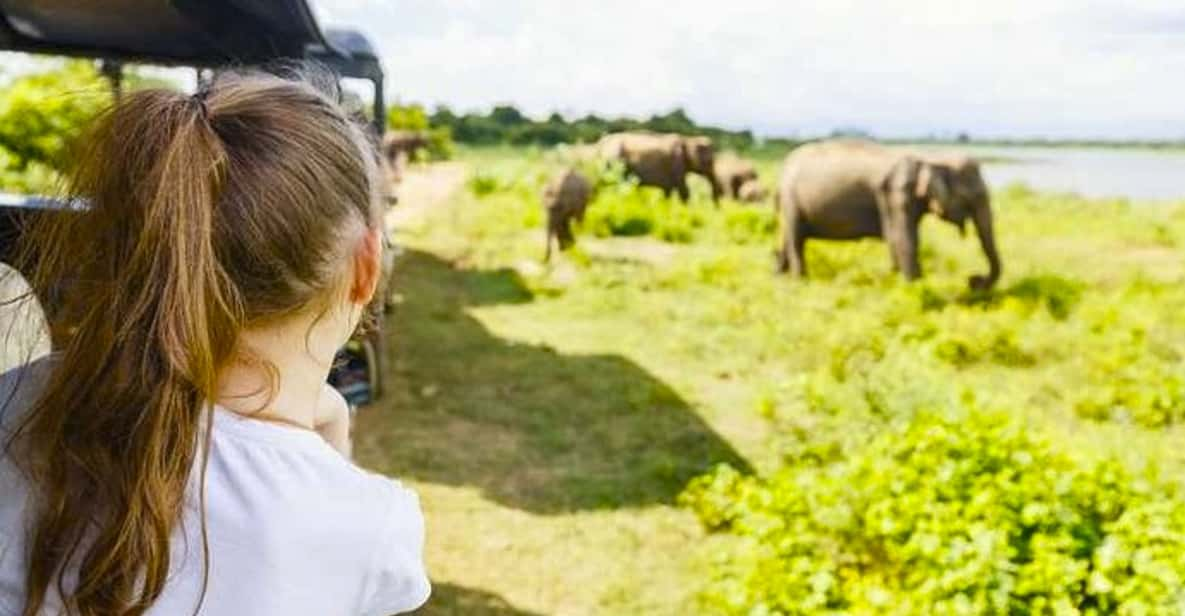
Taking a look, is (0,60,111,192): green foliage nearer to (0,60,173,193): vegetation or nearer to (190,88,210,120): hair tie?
(0,60,173,193): vegetation

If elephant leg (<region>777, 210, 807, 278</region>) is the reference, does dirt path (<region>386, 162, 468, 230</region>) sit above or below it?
below

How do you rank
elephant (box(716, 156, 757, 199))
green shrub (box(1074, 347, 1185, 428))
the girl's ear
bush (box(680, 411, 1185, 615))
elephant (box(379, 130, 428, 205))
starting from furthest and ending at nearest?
1. elephant (box(379, 130, 428, 205))
2. elephant (box(716, 156, 757, 199))
3. green shrub (box(1074, 347, 1185, 428))
4. bush (box(680, 411, 1185, 615))
5. the girl's ear

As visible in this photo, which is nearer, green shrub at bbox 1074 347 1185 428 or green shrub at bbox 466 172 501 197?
green shrub at bbox 1074 347 1185 428

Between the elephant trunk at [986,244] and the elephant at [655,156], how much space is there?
1018 centimetres

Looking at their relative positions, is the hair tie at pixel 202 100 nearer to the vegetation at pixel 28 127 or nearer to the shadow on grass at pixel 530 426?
the shadow on grass at pixel 530 426

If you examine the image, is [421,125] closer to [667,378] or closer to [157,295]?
[667,378]

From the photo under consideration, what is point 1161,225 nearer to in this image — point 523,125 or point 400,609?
point 523,125

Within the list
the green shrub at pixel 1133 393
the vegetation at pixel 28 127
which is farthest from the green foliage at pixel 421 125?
the green shrub at pixel 1133 393

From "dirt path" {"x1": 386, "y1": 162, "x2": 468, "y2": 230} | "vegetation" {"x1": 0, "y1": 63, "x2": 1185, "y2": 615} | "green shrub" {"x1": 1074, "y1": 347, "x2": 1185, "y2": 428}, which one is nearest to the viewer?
"vegetation" {"x1": 0, "y1": 63, "x2": 1185, "y2": 615}

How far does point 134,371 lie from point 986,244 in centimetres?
1189

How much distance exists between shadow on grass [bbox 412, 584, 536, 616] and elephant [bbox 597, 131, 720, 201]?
58.5 ft

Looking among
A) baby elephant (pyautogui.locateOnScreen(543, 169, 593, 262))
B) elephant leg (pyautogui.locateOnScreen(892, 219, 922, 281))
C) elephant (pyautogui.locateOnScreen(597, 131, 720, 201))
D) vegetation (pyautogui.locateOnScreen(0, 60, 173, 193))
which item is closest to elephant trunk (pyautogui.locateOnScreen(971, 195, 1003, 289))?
elephant leg (pyautogui.locateOnScreen(892, 219, 922, 281))

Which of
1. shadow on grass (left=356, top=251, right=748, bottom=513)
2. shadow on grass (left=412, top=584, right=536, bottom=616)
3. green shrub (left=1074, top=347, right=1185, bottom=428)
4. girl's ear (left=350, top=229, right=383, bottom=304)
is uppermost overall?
girl's ear (left=350, top=229, right=383, bottom=304)

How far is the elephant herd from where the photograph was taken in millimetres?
12617
